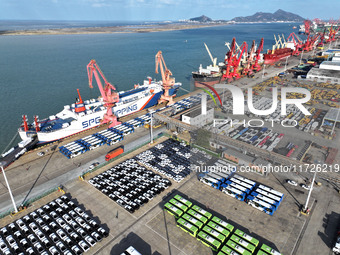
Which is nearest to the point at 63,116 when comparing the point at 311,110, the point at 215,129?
the point at 215,129

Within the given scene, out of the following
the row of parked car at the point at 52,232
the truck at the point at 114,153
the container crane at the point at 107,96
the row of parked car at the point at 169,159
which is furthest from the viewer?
the container crane at the point at 107,96

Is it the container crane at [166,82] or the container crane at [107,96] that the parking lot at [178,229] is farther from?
the container crane at [166,82]

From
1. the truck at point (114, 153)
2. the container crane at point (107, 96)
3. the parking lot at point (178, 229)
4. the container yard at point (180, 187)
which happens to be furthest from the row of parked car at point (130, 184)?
the container crane at point (107, 96)

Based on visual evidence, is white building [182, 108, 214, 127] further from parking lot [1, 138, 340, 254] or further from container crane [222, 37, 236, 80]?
container crane [222, 37, 236, 80]

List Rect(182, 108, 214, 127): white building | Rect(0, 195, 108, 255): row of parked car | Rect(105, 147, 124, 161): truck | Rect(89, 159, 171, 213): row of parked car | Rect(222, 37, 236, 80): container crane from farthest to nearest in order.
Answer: Rect(222, 37, 236, 80): container crane < Rect(182, 108, 214, 127): white building < Rect(105, 147, 124, 161): truck < Rect(89, 159, 171, 213): row of parked car < Rect(0, 195, 108, 255): row of parked car

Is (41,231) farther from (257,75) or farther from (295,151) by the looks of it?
(257,75)

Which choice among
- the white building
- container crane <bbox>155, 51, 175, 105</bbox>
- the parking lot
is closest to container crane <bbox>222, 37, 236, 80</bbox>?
container crane <bbox>155, 51, 175, 105</bbox>
